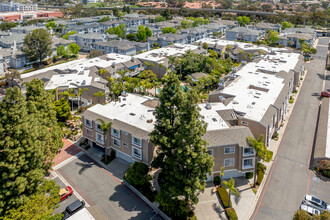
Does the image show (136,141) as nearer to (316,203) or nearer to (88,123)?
(88,123)

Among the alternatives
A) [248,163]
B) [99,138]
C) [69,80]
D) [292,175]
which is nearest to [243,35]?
[69,80]

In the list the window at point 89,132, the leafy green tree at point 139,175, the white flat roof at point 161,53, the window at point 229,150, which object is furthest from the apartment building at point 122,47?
A: the window at point 229,150

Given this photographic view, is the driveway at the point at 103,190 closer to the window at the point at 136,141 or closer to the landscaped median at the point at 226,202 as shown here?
the window at the point at 136,141

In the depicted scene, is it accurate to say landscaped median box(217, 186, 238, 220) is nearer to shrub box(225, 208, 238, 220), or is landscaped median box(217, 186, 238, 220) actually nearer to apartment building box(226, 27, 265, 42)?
shrub box(225, 208, 238, 220)

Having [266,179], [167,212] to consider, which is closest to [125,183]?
[167,212]

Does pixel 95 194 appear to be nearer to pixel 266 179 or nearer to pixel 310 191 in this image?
pixel 266 179

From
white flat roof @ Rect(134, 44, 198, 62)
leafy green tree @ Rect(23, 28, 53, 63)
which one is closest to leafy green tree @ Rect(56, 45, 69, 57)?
leafy green tree @ Rect(23, 28, 53, 63)
